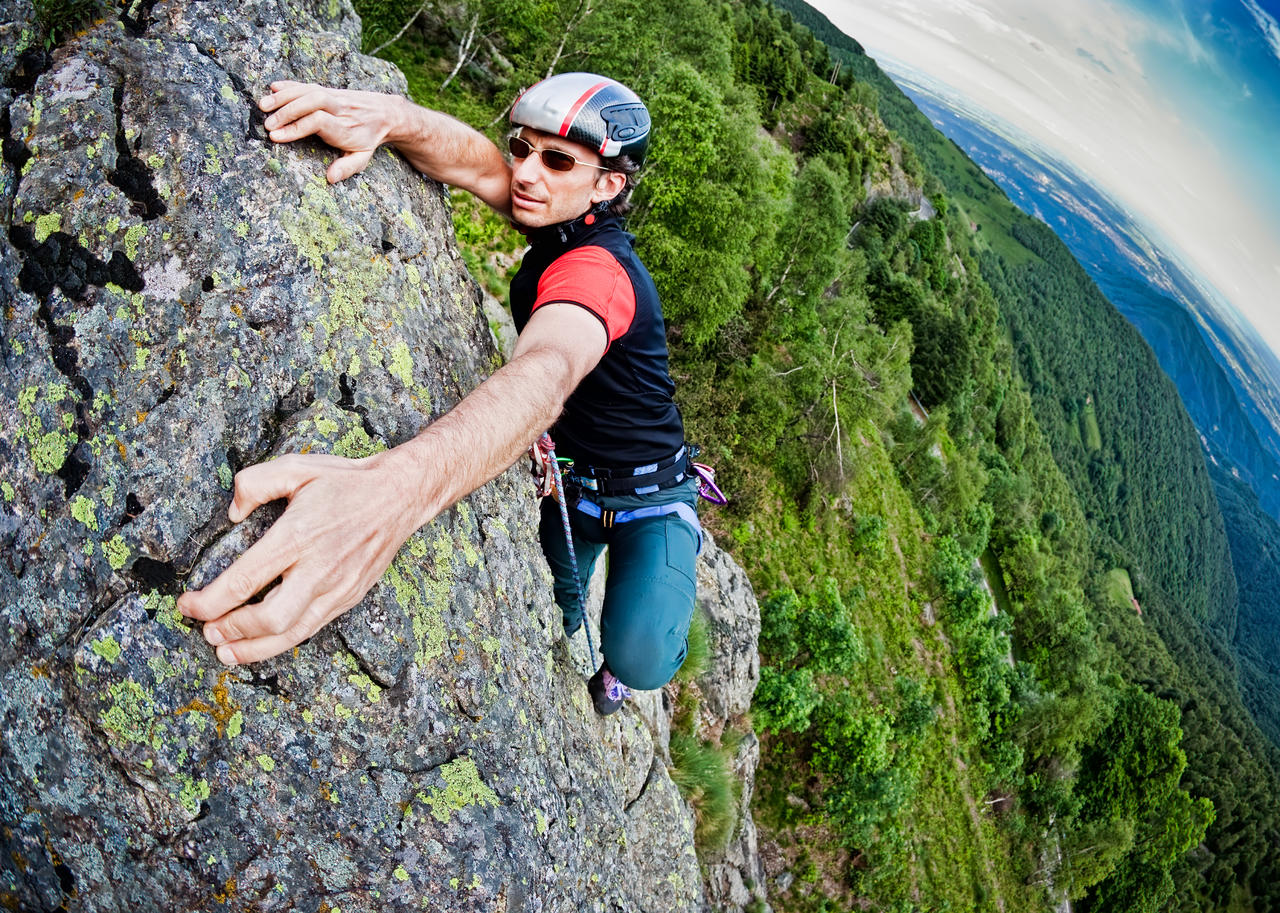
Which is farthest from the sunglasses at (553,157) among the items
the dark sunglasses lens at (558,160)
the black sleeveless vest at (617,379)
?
the black sleeveless vest at (617,379)

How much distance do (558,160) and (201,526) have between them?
126 inches

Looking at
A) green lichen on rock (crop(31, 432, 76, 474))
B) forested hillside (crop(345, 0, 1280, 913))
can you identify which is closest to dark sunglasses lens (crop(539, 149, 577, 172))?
green lichen on rock (crop(31, 432, 76, 474))

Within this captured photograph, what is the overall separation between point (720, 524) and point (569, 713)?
22024 millimetres

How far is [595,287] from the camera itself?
3783 millimetres

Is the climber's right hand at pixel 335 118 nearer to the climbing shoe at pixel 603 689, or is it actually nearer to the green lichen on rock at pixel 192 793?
the green lichen on rock at pixel 192 793

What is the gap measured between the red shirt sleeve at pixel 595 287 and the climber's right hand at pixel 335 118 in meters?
1.37

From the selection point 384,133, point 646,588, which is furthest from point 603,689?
point 384,133

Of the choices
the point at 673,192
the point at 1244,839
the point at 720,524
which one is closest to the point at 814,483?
the point at 720,524

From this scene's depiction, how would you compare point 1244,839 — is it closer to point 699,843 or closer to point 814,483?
point 814,483

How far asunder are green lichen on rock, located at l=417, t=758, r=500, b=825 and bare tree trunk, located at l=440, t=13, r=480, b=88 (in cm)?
3107

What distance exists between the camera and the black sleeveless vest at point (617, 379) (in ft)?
14.4

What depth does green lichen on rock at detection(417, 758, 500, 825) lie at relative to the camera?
3.62m

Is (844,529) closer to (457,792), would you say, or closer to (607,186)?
(607,186)

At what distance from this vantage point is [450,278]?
5023 millimetres
